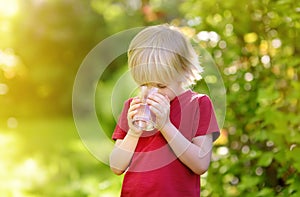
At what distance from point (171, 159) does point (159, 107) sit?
0.18 metres

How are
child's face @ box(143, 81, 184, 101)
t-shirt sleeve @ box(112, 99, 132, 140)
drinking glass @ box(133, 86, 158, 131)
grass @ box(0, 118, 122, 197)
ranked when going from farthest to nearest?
1. grass @ box(0, 118, 122, 197)
2. t-shirt sleeve @ box(112, 99, 132, 140)
3. child's face @ box(143, 81, 184, 101)
4. drinking glass @ box(133, 86, 158, 131)

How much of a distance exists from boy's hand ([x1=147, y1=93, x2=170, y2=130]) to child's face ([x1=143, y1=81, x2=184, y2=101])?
0.06 metres

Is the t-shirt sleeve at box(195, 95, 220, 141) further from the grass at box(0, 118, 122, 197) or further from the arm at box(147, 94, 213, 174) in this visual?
the grass at box(0, 118, 122, 197)

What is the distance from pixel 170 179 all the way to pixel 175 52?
34 cm

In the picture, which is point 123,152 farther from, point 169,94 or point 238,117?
point 238,117

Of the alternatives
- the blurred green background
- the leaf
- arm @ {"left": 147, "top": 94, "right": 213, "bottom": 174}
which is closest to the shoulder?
arm @ {"left": 147, "top": 94, "right": 213, "bottom": 174}

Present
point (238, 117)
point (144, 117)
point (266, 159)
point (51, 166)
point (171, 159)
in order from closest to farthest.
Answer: point (144, 117), point (171, 159), point (266, 159), point (238, 117), point (51, 166)

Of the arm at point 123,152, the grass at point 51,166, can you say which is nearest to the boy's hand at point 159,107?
the arm at point 123,152

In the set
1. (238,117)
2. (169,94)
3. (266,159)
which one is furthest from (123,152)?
(238,117)

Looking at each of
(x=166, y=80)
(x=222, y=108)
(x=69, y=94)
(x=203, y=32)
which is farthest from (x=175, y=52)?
(x=69, y=94)

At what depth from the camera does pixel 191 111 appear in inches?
72.9

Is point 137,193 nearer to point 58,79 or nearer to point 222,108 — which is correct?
point 222,108

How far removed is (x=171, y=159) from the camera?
180 cm

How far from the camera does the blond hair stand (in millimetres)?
1764
